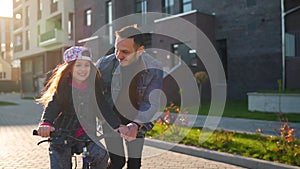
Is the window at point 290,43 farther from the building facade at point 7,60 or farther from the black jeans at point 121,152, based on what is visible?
the building facade at point 7,60

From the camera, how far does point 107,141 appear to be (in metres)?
2.99

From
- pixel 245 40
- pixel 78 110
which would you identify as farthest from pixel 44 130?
pixel 245 40

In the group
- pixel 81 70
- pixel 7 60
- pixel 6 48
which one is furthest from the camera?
pixel 6 48

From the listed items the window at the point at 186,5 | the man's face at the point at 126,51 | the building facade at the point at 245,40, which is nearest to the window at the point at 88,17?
the building facade at the point at 245,40

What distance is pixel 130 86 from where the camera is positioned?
2904 mm

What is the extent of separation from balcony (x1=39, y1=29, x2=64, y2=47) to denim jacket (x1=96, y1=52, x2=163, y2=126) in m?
28.7

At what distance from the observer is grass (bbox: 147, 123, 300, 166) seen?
536 centimetres

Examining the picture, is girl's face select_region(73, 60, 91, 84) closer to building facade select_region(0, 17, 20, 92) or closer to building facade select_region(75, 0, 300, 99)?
building facade select_region(75, 0, 300, 99)

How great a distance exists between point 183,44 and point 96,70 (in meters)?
16.2

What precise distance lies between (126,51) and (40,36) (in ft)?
111

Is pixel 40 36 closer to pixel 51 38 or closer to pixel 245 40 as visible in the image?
pixel 51 38

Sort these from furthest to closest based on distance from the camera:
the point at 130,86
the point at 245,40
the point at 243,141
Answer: the point at 245,40 → the point at 243,141 → the point at 130,86

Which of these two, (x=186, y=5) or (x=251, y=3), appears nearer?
(x=251, y=3)

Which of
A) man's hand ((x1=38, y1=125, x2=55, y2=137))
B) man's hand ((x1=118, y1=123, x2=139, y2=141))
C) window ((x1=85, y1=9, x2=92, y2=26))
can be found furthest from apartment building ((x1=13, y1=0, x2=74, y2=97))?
man's hand ((x1=118, y1=123, x2=139, y2=141))
